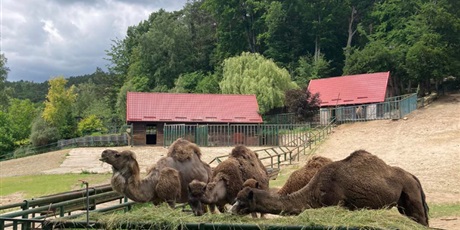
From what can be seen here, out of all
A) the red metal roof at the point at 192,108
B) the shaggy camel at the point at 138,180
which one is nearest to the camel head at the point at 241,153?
the shaggy camel at the point at 138,180

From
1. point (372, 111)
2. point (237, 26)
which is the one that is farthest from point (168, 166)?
point (237, 26)

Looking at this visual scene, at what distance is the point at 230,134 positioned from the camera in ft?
130

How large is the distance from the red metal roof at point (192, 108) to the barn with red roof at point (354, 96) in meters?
7.62

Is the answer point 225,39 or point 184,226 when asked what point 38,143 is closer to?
point 225,39

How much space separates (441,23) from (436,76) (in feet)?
20.6

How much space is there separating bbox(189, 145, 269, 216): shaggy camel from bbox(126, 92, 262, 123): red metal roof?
32.0 meters

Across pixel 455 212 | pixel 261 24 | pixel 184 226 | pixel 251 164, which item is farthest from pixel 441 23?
pixel 184 226

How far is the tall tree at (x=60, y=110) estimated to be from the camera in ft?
186

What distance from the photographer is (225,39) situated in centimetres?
7675

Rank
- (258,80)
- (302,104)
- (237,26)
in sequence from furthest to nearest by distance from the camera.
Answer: (237,26)
(258,80)
(302,104)

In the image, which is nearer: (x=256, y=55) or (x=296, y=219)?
(x=296, y=219)

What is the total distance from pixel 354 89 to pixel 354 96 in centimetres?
145

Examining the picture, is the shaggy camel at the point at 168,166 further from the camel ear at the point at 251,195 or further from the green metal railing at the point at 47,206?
the camel ear at the point at 251,195

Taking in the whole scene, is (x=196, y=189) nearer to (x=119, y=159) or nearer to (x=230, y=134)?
(x=119, y=159)
